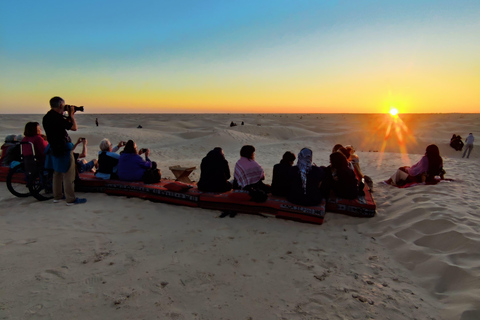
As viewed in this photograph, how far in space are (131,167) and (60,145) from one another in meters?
1.58

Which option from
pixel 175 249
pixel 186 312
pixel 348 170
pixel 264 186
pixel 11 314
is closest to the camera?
pixel 11 314

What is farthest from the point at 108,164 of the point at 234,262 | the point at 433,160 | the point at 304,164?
the point at 433,160

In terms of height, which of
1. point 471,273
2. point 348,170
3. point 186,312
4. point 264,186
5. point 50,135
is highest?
point 50,135

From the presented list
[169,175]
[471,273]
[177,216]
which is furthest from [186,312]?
[169,175]

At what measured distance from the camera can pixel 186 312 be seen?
2.67 m

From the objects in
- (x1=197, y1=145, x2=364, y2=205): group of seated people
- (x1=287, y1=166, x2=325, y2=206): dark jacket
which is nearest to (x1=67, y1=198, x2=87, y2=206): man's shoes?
(x1=197, y1=145, x2=364, y2=205): group of seated people

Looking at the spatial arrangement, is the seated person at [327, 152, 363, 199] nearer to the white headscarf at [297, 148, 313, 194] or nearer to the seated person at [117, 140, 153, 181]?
the white headscarf at [297, 148, 313, 194]

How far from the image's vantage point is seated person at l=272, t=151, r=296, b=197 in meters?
5.39

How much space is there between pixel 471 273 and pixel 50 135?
710cm

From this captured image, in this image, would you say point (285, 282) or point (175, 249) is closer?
point (285, 282)

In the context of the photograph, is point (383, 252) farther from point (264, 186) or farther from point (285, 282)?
point (264, 186)

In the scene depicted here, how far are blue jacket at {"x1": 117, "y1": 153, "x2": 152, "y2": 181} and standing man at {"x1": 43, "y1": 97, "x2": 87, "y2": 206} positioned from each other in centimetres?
105

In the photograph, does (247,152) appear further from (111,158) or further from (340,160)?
(111,158)

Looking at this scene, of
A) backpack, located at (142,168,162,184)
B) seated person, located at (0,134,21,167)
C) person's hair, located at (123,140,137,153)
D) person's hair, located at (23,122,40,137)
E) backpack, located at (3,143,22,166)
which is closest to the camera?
person's hair, located at (23,122,40,137)
